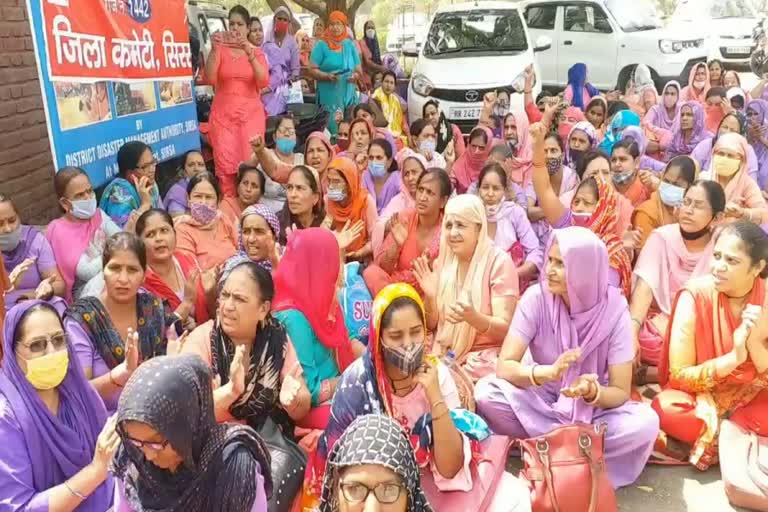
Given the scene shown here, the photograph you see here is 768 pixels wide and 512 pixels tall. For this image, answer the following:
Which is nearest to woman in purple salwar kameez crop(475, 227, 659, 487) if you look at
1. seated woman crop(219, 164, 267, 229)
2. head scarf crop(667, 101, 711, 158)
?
seated woman crop(219, 164, 267, 229)

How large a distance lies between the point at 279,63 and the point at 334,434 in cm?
654

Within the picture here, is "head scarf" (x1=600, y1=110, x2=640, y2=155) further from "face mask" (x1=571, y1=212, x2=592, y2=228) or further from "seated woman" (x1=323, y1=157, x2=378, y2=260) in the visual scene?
"seated woman" (x1=323, y1=157, x2=378, y2=260)

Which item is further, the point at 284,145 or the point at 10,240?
the point at 284,145

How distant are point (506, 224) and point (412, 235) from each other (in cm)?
59

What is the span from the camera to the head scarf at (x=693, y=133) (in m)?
6.93

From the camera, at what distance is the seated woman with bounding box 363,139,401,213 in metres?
5.52

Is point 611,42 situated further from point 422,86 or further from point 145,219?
point 145,219

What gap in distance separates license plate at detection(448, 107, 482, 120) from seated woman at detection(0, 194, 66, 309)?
5.76m

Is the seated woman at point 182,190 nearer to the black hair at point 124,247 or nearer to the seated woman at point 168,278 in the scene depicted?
the seated woman at point 168,278

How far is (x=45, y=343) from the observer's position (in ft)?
7.36

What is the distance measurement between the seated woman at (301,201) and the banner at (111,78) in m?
1.18

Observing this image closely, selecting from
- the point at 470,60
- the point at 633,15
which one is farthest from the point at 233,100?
the point at 633,15

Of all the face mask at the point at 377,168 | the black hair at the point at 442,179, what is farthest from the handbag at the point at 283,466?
the face mask at the point at 377,168

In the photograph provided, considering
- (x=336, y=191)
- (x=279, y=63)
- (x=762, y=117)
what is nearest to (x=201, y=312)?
(x=336, y=191)
